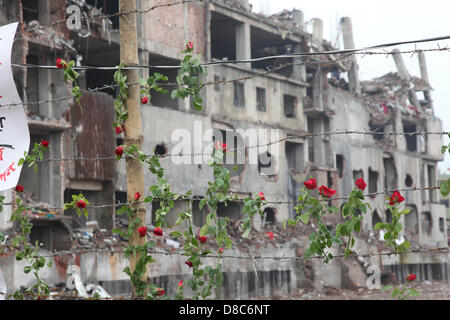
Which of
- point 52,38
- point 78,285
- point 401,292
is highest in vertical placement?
point 52,38

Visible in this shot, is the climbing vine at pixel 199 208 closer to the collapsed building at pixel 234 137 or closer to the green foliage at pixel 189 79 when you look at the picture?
the green foliage at pixel 189 79

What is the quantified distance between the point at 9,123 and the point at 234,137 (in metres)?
20.2

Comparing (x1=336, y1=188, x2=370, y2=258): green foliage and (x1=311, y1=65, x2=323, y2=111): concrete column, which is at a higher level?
(x1=311, y1=65, x2=323, y2=111): concrete column

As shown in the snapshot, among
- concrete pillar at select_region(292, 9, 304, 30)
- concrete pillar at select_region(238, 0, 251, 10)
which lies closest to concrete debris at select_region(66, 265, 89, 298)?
concrete pillar at select_region(238, 0, 251, 10)

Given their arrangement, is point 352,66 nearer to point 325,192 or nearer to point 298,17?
point 298,17

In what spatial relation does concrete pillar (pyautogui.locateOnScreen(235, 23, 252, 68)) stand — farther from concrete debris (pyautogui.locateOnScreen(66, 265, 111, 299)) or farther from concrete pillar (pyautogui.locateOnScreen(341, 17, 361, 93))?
concrete debris (pyautogui.locateOnScreen(66, 265, 111, 299))

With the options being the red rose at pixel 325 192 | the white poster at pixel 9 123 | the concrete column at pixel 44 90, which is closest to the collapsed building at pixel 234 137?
the concrete column at pixel 44 90

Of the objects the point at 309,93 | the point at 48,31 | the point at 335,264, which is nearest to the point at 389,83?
the point at 309,93

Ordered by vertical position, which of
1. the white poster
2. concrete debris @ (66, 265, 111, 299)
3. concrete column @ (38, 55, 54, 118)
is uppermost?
concrete column @ (38, 55, 54, 118)

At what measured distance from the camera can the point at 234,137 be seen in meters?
25.4

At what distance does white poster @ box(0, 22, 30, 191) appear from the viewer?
203 inches

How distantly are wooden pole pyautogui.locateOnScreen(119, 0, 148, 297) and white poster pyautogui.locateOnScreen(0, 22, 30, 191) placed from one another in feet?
2.70

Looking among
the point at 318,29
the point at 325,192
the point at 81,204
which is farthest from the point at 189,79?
the point at 318,29

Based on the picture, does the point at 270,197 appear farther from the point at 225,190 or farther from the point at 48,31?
the point at 225,190
